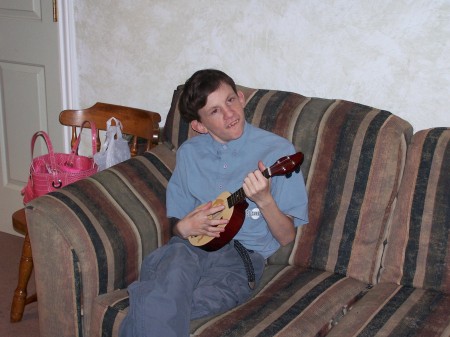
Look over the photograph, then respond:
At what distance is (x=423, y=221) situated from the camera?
2029 mm

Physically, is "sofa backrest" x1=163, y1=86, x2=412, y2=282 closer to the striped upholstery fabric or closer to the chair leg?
the striped upholstery fabric

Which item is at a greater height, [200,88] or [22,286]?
[200,88]

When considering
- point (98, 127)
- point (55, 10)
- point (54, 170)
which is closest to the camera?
point (54, 170)

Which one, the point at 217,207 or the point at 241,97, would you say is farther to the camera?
the point at 241,97

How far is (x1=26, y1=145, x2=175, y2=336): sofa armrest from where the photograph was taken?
1.95 meters

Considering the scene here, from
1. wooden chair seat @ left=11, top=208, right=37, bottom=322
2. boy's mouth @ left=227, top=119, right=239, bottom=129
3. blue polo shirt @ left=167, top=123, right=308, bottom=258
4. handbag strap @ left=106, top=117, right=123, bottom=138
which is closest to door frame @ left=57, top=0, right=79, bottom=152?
handbag strap @ left=106, top=117, right=123, bottom=138

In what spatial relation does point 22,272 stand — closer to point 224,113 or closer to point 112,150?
point 112,150

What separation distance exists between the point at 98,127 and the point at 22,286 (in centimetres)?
77

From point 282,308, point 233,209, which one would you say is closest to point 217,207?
point 233,209

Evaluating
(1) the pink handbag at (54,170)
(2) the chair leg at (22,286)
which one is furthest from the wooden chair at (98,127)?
(1) the pink handbag at (54,170)

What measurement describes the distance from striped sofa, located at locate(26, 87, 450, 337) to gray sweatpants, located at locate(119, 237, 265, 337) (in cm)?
5

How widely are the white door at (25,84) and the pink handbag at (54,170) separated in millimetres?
704

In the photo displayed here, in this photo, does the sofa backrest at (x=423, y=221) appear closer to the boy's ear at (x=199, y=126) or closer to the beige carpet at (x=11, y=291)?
the boy's ear at (x=199, y=126)

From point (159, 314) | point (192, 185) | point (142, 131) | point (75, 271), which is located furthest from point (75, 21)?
point (159, 314)
